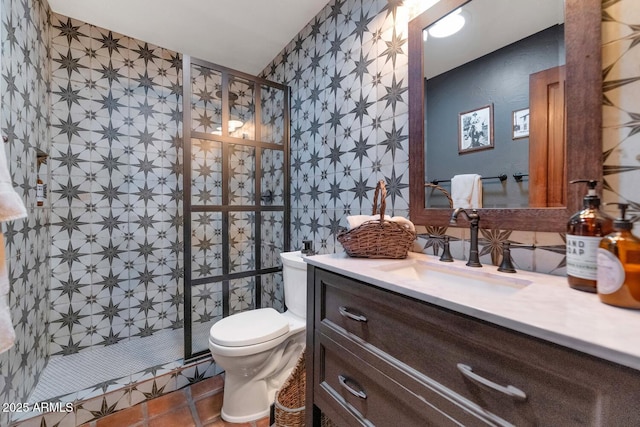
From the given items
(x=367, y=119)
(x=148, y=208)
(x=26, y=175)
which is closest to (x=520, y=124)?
(x=367, y=119)

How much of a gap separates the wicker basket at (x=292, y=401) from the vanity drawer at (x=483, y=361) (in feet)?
1.95

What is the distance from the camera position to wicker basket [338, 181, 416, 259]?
1060 mm

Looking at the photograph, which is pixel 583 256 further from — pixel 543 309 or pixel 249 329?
pixel 249 329

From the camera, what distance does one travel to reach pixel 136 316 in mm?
2252

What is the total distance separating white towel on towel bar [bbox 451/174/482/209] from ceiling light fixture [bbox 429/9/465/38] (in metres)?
0.64

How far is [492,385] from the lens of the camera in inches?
20.6

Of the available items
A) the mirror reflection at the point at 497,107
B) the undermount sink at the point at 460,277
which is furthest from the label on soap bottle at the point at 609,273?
the mirror reflection at the point at 497,107

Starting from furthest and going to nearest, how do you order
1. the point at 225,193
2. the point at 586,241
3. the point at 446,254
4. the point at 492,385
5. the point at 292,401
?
1. the point at 225,193
2. the point at 292,401
3. the point at 446,254
4. the point at 586,241
5. the point at 492,385

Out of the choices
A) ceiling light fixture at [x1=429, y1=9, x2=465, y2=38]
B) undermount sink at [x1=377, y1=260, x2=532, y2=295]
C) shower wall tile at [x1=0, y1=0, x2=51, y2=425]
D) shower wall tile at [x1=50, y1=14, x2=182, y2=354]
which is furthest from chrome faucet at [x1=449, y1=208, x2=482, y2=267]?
shower wall tile at [x1=50, y1=14, x2=182, y2=354]

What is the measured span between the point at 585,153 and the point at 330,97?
4.48 ft

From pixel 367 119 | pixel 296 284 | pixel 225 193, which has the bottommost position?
pixel 296 284

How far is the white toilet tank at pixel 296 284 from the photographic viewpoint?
1.63 m

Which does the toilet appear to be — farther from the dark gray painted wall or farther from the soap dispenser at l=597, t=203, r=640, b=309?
the soap dispenser at l=597, t=203, r=640, b=309

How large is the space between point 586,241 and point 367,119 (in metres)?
1.11
